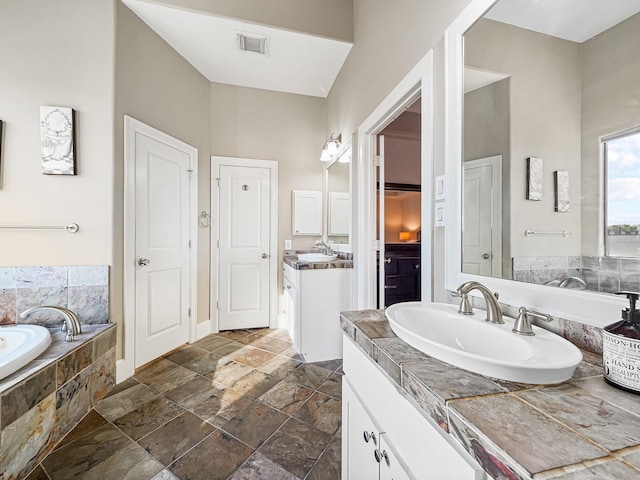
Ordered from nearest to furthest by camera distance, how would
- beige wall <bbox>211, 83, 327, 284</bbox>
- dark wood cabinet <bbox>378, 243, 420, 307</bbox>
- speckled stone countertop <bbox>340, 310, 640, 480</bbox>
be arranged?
speckled stone countertop <bbox>340, 310, 640, 480</bbox>, beige wall <bbox>211, 83, 327, 284</bbox>, dark wood cabinet <bbox>378, 243, 420, 307</bbox>

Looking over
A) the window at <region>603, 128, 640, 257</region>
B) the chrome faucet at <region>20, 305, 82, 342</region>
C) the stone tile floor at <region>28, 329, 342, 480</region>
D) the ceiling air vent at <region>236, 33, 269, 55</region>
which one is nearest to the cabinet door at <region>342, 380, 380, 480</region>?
the stone tile floor at <region>28, 329, 342, 480</region>

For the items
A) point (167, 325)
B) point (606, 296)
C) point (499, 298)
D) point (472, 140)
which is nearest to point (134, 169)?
point (167, 325)

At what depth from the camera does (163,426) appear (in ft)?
5.19

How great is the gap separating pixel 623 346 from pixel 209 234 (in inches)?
125

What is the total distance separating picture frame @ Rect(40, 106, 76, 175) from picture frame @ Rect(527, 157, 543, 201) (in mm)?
2666

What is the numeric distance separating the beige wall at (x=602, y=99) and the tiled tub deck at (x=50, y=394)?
2.20 meters

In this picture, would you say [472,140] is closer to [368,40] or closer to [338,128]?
[368,40]

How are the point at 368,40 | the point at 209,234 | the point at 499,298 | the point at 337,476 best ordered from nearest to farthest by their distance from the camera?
the point at 499,298, the point at 337,476, the point at 368,40, the point at 209,234

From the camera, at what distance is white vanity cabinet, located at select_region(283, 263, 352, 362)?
7.66ft

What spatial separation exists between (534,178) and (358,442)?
40.6 inches

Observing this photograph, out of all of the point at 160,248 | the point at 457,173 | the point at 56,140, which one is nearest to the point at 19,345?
the point at 160,248

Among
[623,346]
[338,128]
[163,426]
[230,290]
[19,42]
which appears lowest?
[163,426]

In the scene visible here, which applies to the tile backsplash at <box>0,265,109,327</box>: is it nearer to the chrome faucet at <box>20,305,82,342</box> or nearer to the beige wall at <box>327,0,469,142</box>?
the chrome faucet at <box>20,305,82,342</box>

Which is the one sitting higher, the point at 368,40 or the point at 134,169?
the point at 368,40
